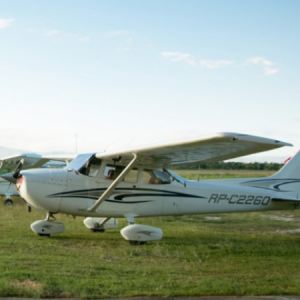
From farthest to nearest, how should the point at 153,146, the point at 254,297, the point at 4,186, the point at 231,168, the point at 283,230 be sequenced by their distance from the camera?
the point at 231,168 → the point at 4,186 → the point at 283,230 → the point at 153,146 → the point at 254,297

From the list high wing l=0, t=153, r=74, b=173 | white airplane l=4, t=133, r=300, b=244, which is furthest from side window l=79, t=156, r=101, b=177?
high wing l=0, t=153, r=74, b=173

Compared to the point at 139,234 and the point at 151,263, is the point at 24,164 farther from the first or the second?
the point at 151,263

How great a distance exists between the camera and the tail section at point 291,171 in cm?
1209

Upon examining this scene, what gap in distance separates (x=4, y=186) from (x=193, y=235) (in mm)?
10780

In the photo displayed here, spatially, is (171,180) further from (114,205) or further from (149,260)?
(149,260)

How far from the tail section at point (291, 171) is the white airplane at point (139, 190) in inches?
7.6

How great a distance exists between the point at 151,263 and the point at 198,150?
245 cm

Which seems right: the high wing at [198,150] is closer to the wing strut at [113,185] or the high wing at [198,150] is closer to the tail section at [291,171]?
the wing strut at [113,185]

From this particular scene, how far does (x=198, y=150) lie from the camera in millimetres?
9102

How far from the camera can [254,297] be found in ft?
18.5

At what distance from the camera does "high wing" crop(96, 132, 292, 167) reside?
7398 mm

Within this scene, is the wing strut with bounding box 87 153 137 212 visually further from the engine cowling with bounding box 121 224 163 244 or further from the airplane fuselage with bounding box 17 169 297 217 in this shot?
the engine cowling with bounding box 121 224 163 244

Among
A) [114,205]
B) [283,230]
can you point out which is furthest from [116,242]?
[283,230]

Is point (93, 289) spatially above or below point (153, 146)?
below
